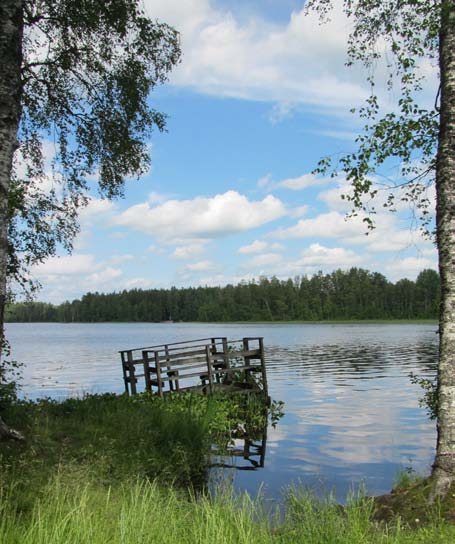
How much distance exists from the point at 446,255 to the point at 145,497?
5144mm

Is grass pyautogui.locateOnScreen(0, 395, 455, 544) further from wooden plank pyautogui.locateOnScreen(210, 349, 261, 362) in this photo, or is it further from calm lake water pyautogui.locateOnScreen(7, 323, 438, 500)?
wooden plank pyautogui.locateOnScreen(210, 349, 261, 362)

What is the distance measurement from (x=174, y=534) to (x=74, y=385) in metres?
28.1

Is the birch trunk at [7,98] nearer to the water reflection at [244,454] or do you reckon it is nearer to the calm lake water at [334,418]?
the calm lake water at [334,418]

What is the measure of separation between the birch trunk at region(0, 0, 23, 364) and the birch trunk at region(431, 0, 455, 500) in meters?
6.68

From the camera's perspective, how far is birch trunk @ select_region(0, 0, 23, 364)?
862 centimetres

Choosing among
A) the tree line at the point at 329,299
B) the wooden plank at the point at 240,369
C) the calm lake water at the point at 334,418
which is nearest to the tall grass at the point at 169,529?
the calm lake water at the point at 334,418

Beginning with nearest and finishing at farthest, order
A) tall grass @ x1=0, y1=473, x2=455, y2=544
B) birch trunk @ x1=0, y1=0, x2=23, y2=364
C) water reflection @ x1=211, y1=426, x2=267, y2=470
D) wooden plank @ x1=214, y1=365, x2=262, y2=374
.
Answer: tall grass @ x1=0, y1=473, x2=455, y2=544, birch trunk @ x1=0, y1=0, x2=23, y2=364, water reflection @ x1=211, y1=426, x2=267, y2=470, wooden plank @ x1=214, y1=365, x2=262, y2=374

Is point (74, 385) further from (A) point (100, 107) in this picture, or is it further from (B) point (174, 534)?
(B) point (174, 534)

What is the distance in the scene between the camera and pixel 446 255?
7605mm

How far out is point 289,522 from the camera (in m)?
6.55

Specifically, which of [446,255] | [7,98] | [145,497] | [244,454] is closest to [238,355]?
[244,454]

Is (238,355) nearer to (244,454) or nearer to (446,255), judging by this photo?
(244,454)

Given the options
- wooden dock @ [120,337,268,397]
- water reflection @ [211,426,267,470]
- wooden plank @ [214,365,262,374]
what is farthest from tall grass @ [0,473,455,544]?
wooden plank @ [214,365,262,374]

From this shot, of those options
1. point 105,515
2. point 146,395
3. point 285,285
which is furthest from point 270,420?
point 285,285
